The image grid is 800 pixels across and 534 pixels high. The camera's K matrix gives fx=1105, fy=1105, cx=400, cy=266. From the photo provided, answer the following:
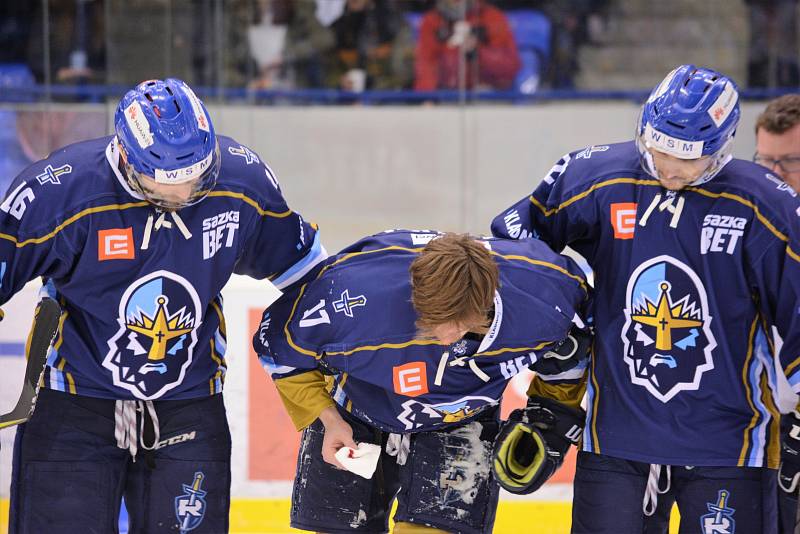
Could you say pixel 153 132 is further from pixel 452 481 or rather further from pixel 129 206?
pixel 452 481

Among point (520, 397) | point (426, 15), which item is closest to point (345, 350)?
point (520, 397)

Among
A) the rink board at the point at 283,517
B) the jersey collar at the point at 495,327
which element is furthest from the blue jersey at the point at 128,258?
the rink board at the point at 283,517

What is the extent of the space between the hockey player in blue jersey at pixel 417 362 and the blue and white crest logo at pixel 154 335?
0.58ft

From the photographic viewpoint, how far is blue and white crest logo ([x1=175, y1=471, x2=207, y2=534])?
2.15 metres

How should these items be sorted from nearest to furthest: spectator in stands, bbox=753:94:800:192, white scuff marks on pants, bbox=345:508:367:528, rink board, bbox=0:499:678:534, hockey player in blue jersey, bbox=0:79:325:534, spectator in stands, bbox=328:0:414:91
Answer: hockey player in blue jersey, bbox=0:79:325:534, white scuff marks on pants, bbox=345:508:367:528, spectator in stands, bbox=753:94:800:192, rink board, bbox=0:499:678:534, spectator in stands, bbox=328:0:414:91

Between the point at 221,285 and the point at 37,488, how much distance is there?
51cm

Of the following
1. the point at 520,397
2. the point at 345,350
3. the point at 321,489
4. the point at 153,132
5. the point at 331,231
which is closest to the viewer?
the point at 153,132

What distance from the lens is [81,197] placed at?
200cm

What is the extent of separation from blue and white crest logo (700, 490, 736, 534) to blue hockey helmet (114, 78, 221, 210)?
1105 millimetres

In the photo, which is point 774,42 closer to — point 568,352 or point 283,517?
point 283,517

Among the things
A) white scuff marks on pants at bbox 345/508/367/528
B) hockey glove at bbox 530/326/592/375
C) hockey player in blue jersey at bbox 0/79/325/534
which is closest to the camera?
hockey player in blue jersey at bbox 0/79/325/534

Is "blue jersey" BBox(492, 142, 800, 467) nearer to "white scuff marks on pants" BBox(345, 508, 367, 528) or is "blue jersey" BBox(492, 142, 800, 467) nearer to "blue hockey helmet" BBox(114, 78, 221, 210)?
"white scuff marks on pants" BBox(345, 508, 367, 528)

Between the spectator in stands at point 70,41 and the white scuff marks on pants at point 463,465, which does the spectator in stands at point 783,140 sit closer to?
the white scuff marks on pants at point 463,465

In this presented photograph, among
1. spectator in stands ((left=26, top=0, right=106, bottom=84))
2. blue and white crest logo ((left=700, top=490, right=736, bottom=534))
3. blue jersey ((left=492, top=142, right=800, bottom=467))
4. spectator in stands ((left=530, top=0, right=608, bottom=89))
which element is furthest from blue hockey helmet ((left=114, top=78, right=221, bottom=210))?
spectator in stands ((left=530, top=0, right=608, bottom=89))
